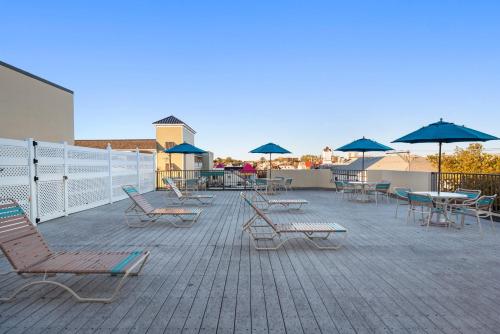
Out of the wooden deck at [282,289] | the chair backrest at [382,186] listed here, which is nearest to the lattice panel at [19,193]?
the wooden deck at [282,289]

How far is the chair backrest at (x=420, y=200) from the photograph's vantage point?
630 cm

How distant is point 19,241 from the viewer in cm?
313

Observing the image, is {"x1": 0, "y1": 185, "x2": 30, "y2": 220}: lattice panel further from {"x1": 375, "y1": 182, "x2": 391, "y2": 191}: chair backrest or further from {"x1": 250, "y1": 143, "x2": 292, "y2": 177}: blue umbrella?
{"x1": 375, "y1": 182, "x2": 391, "y2": 191}: chair backrest

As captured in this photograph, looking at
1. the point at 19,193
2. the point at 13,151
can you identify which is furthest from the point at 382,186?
the point at 13,151

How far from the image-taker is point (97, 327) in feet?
7.75

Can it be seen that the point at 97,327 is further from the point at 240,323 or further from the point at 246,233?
the point at 246,233

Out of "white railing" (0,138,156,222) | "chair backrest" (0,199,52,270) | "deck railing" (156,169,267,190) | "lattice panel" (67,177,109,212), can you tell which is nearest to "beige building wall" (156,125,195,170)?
"deck railing" (156,169,267,190)

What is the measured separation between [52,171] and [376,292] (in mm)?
7635

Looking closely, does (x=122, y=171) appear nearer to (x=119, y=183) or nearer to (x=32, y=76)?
(x=119, y=183)

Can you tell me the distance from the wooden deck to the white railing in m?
1.76

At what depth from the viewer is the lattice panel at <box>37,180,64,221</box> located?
690cm

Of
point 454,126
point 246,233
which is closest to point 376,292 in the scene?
A: point 246,233

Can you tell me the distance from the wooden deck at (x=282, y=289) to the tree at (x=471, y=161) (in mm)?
14780

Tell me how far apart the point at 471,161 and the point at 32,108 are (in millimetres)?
23194
